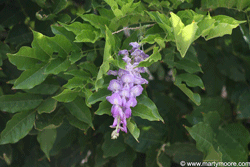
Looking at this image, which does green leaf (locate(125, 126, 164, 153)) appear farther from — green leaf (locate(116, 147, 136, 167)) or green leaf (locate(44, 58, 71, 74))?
green leaf (locate(44, 58, 71, 74))

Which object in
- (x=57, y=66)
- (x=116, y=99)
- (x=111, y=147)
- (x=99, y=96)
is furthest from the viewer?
(x=111, y=147)

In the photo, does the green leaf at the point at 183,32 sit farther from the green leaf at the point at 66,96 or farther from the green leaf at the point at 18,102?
the green leaf at the point at 18,102

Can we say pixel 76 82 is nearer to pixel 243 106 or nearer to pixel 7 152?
pixel 7 152

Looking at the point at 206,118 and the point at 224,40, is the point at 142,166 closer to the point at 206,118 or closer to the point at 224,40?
the point at 206,118

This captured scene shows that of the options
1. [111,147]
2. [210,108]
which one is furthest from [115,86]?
[210,108]

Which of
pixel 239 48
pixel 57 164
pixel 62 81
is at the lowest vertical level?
pixel 57 164

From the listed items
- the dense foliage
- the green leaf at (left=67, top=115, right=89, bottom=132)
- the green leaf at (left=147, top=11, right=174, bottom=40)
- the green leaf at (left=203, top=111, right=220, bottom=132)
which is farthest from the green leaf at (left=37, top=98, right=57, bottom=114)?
the green leaf at (left=203, top=111, right=220, bottom=132)

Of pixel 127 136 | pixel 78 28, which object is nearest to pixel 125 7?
pixel 78 28
